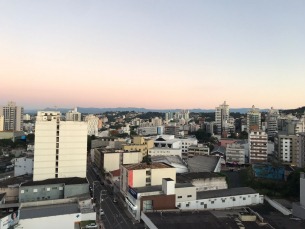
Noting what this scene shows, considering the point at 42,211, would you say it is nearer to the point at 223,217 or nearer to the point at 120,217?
the point at 120,217

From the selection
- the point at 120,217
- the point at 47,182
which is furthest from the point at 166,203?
the point at 47,182

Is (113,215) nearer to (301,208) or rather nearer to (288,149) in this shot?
(301,208)

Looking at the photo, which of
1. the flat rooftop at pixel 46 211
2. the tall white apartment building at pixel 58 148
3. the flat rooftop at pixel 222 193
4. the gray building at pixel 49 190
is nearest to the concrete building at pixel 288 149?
the flat rooftop at pixel 222 193

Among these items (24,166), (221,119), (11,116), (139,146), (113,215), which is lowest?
(113,215)

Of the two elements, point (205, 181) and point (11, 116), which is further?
point (11, 116)

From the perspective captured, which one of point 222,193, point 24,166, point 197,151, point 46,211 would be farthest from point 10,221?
point 197,151

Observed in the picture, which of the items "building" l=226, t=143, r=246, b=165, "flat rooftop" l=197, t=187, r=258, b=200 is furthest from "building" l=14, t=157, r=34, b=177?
"building" l=226, t=143, r=246, b=165

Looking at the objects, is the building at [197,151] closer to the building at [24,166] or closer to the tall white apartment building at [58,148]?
the tall white apartment building at [58,148]
